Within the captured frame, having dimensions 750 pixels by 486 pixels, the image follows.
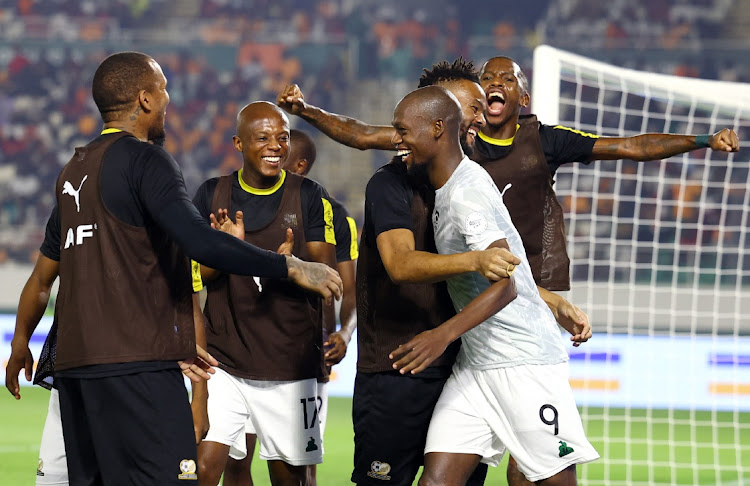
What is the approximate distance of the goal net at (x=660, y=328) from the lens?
6887mm

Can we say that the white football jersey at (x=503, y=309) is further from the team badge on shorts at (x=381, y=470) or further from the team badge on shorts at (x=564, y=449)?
the team badge on shorts at (x=381, y=470)

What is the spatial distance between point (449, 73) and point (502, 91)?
0.77 m

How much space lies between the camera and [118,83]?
136 inches

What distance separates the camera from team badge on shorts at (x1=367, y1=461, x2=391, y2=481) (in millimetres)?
4047

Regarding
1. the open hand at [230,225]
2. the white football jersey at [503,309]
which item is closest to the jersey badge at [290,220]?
the open hand at [230,225]

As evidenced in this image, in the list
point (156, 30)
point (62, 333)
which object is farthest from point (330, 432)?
point (156, 30)

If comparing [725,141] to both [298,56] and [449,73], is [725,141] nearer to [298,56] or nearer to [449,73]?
[449,73]

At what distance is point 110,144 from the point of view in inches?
132

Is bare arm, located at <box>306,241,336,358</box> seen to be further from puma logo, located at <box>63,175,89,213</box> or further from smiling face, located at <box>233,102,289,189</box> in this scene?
puma logo, located at <box>63,175,89,213</box>

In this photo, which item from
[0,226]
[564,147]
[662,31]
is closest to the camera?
[564,147]

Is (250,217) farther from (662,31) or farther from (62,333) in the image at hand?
(662,31)

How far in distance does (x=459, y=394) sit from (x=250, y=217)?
1461mm

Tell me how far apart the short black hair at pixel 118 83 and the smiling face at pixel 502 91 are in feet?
6.54

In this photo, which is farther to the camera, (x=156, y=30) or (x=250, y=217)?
(x=156, y=30)
